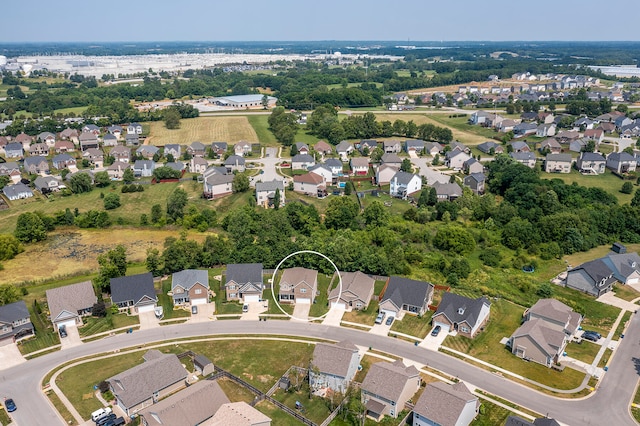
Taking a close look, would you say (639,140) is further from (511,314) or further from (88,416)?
(88,416)

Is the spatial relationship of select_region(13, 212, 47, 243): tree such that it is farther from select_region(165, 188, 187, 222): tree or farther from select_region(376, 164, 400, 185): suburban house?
select_region(376, 164, 400, 185): suburban house

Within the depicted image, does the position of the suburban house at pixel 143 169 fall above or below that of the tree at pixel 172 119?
below

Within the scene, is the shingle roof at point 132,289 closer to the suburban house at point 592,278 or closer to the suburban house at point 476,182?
the suburban house at point 592,278

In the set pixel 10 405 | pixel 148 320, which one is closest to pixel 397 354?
pixel 148 320

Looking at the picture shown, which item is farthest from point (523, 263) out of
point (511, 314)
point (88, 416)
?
point (88, 416)

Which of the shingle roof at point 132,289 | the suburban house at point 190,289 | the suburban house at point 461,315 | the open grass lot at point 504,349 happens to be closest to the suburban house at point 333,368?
the open grass lot at point 504,349
